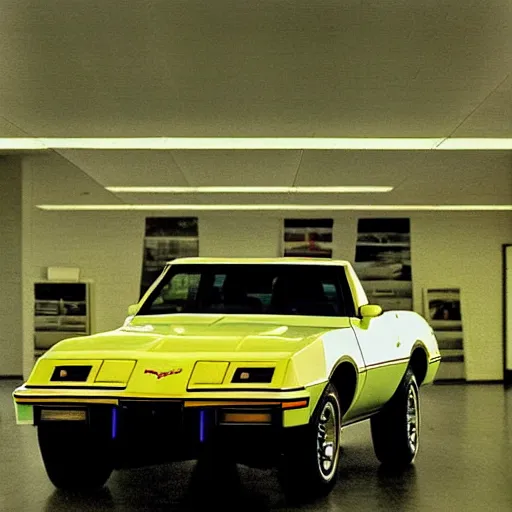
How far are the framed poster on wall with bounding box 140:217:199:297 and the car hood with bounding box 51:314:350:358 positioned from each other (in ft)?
34.2

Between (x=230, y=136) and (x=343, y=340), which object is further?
(x=230, y=136)

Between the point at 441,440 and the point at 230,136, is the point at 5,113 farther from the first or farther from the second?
the point at 441,440

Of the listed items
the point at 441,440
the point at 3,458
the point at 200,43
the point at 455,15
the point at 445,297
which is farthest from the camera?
the point at 445,297

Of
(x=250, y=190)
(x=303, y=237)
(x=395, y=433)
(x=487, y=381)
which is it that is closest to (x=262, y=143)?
(x=395, y=433)

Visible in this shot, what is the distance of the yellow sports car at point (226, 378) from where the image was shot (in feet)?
22.2

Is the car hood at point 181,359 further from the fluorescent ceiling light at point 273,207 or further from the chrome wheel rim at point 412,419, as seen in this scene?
the fluorescent ceiling light at point 273,207

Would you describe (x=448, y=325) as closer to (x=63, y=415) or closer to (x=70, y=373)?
(x=70, y=373)

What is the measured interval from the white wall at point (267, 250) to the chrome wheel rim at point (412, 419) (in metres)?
9.80

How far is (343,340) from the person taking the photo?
26.0 feet

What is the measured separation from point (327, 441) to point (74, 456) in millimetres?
1787

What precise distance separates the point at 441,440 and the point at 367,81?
14.8ft

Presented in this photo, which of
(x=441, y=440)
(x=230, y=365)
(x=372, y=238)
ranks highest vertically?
(x=372, y=238)

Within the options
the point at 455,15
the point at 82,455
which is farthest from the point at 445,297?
the point at 455,15

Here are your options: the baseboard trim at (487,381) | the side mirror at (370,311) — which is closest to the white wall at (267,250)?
the baseboard trim at (487,381)
